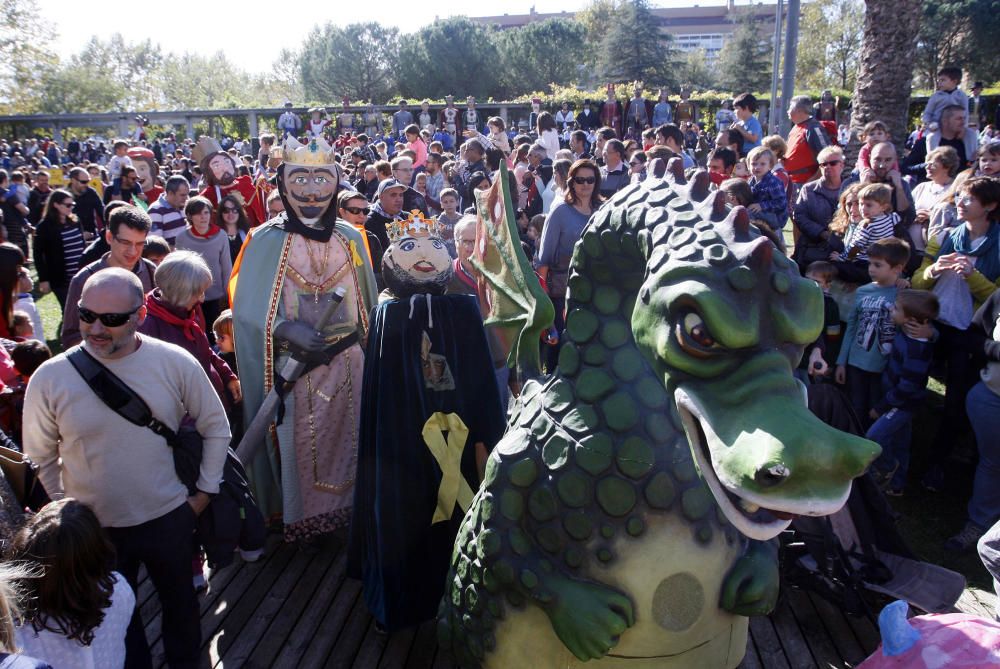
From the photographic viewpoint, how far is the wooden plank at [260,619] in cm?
300

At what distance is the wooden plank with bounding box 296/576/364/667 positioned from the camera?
2.99 metres

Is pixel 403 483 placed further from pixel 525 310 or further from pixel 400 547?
pixel 525 310

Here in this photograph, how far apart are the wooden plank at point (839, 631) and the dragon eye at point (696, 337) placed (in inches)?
87.2

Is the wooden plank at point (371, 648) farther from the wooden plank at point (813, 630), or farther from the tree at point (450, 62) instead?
the tree at point (450, 62)

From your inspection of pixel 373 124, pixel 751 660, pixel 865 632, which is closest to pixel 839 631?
pixel 865 632

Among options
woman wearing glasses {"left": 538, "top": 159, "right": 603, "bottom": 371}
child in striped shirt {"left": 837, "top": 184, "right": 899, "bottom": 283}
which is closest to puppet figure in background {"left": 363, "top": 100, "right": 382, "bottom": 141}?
woman wearing glasses {"left": 538, "top": 159, "right": 603, "bottom": 371}

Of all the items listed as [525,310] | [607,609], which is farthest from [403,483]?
[607,609]

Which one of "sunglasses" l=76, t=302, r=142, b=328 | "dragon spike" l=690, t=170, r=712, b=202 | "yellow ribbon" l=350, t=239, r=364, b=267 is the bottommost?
"yellow ribbon" l=350, t=239, r=364, b=267

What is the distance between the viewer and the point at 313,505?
Result: 372 cm

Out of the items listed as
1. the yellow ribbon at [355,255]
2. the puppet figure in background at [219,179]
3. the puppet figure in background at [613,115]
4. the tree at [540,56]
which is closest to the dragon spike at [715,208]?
the yellow ribbon at [355,255]

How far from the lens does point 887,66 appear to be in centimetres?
818

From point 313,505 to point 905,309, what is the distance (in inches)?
130

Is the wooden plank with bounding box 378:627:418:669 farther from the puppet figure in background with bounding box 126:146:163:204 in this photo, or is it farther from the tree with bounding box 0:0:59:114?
the tree with bounding box 0:0:59:114

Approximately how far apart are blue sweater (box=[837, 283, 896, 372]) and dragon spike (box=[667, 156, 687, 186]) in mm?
2947
